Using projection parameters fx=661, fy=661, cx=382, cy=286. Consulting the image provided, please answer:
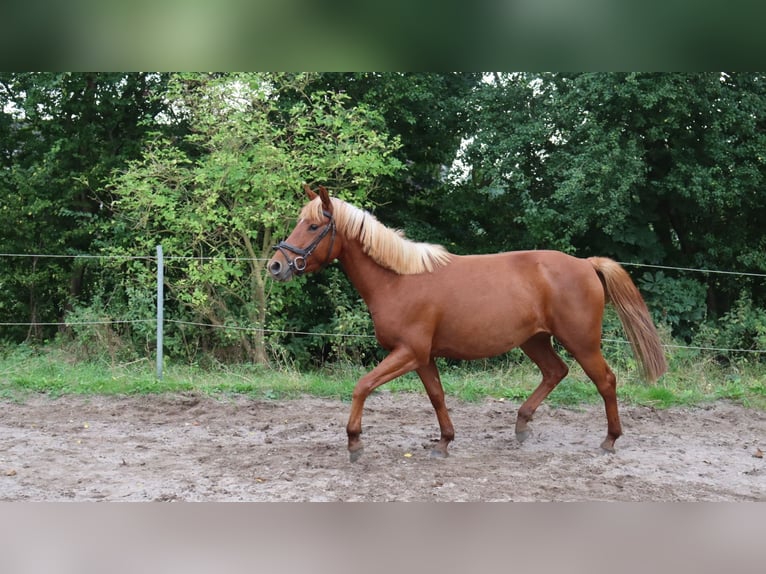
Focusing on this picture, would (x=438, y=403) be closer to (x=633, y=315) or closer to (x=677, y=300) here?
(x=633, y=315)

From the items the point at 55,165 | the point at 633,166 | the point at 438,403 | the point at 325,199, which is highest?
the point at 55,165

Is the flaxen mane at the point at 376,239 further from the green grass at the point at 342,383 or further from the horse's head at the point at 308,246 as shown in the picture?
the green grass at the point at 342,383

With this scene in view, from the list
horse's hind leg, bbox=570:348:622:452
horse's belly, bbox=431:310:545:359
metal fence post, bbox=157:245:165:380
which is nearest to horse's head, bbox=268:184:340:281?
horse's belly, bbox=431:310:545:359

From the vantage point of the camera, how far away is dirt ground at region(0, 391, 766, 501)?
414 centimetres

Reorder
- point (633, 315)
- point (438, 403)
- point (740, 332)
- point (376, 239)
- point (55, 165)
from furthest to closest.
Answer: point (55, 165)
point (740, 332)
point (633, 315)
point (438, 403)
point (376, 239)

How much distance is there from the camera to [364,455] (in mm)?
5055

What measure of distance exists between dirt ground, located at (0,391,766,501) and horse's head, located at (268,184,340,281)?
1.42m

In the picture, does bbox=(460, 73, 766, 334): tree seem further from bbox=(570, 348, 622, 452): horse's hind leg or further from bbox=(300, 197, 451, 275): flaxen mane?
bbox=(300, 197, 451, 275): flaxen mane

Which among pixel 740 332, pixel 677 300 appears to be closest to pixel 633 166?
pixel 677 300

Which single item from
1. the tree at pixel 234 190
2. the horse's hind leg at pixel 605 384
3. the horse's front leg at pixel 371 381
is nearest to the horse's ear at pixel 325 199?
the horse's front leg at pixel 371 381

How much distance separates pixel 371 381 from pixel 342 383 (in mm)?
2901

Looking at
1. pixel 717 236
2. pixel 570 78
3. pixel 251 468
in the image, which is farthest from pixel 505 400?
pixel 717 236

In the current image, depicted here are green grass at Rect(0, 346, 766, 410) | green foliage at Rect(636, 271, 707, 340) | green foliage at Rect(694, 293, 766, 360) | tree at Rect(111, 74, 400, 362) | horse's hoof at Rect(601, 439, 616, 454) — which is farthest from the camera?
green foliage at Rect(636, 271, 707, 340)
